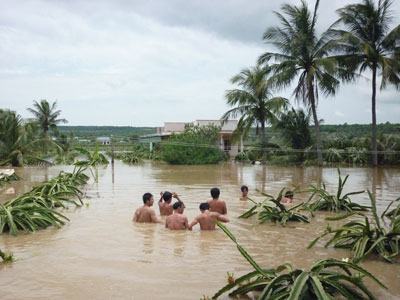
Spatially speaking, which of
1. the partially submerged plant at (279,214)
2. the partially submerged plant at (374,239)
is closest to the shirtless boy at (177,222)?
the partially submerged plant at (279,214)

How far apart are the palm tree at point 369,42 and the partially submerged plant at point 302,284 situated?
22.5m

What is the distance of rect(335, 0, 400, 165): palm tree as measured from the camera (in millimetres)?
25812

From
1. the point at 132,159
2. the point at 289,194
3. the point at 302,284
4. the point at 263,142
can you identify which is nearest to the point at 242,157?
the point at 263,142

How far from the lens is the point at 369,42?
2661 cm

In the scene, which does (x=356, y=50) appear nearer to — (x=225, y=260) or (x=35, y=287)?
(x=225, y=260)

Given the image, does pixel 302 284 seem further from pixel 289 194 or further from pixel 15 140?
pixel 15 140

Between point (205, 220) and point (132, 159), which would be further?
point (132, 159)

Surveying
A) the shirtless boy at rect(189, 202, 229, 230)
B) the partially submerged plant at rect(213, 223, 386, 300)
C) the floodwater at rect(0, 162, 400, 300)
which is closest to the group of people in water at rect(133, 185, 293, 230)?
the shirtless boy at rect(189, 202, 229, 230)

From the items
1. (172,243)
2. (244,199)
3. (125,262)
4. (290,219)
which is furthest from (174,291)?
(244,199)

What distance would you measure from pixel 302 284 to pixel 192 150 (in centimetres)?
3020

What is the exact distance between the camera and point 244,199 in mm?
14258

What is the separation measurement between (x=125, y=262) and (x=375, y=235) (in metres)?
4.07

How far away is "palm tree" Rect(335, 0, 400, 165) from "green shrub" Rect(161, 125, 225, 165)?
1192 cm

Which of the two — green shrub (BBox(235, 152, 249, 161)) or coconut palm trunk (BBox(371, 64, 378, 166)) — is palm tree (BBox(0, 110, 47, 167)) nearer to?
green shrub (BBox(235, 152, 249, 161))
